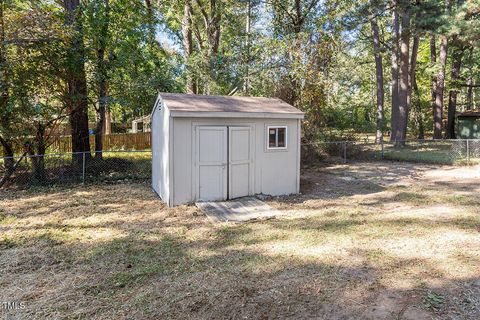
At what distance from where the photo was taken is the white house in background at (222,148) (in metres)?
6.41

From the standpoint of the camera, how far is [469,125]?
21.5 metres

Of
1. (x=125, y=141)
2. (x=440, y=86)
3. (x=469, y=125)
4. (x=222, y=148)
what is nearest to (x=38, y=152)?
(x=222, y=148)

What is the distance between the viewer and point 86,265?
12.8 ft

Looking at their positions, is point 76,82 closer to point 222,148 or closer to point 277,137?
point 222,148

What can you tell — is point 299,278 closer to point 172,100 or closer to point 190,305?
point 190,305

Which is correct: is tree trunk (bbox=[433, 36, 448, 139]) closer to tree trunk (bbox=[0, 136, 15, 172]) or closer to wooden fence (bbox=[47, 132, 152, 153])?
wooden fence (bbox=[47, 132, 152, 153])

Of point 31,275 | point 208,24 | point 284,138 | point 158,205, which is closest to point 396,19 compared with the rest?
point 208,24

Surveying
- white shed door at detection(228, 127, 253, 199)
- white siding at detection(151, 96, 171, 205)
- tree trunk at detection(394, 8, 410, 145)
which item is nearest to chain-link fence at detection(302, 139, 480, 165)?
tree trunk at detection(394, 8, 410, 145)

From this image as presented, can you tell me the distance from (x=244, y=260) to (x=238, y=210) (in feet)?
7.25

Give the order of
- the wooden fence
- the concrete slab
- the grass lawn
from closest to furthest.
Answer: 1. the grass lawn
2. the concrete slab
3. the wooden fence

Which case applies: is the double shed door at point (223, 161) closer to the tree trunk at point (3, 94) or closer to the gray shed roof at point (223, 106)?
the gray shed roof at point (223, 106)

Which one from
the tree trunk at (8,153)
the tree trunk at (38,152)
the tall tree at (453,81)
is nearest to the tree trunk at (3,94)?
the tree trunk at (8,153)

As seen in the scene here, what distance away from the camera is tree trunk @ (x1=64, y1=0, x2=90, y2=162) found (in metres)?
8.21

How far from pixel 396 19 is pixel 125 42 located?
1407cm
